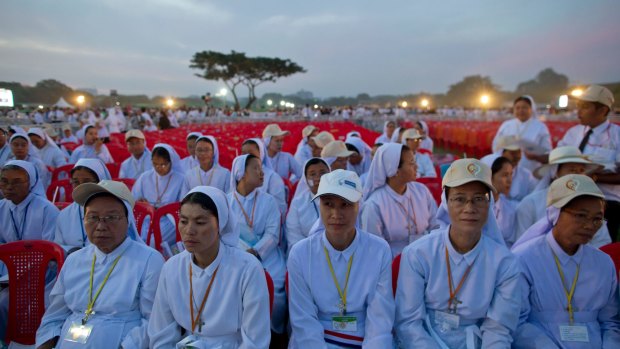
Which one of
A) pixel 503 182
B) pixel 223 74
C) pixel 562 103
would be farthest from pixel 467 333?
pixel 223 74

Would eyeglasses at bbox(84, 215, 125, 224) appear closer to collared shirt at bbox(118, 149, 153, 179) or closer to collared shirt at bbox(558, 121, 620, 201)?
collared shirt at bbox(118, 149, 153, 179)

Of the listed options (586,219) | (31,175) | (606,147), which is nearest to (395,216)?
(586,219)

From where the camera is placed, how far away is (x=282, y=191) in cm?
472

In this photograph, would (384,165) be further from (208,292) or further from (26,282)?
(26,282)

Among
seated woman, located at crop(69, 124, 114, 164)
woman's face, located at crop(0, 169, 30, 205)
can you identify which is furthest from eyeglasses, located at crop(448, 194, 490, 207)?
seated woman, located at crop(69, 124, 114, 164)

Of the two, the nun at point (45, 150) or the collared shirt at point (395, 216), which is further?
the nun at point (45, 150)

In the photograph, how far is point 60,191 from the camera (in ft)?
→ 16.5

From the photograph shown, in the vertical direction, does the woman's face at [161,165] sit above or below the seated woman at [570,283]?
above

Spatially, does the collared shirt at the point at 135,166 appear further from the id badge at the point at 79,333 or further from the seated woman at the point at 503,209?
the seated woman at the point at 503,209

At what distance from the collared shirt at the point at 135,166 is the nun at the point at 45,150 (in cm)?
160

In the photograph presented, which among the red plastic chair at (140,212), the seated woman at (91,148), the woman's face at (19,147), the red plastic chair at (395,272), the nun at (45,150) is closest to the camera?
the red plastic chair at (395,272)

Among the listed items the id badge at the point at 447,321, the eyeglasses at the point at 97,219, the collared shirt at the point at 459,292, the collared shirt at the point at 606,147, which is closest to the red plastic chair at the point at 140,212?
the eyeglasses at the point at 97,219

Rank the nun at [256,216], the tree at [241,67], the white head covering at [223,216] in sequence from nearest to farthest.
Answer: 1. the white head covering at [223,216]
2. the nun at [256,216]
3. the tree at [241,67]

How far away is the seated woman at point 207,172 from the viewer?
521 centimetres
